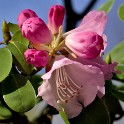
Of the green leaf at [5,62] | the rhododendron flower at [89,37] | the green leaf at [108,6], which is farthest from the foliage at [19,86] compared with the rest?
the green leaf at [108,6]

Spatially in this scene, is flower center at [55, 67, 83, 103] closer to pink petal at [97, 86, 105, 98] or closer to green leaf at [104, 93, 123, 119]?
pink petal at [97, 86, 105, 98]

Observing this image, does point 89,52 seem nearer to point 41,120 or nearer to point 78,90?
point 78,90

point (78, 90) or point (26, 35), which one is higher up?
point (26, 35)

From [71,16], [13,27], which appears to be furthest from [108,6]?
[13,27]

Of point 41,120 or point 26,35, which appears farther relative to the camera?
point 41,120

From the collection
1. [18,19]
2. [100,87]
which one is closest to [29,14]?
[18,19]
